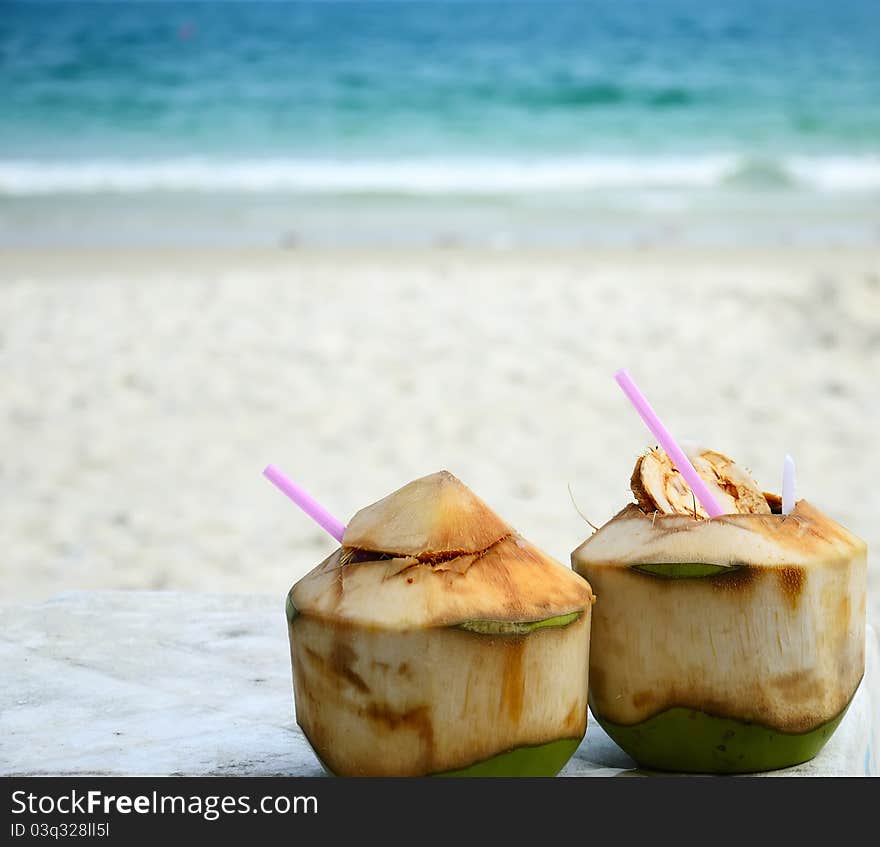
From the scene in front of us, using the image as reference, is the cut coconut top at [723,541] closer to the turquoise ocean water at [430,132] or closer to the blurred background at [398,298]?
the blurred background at [398,298]

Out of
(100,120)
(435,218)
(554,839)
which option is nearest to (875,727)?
(554,839)

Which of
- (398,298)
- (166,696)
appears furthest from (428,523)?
(398,298)

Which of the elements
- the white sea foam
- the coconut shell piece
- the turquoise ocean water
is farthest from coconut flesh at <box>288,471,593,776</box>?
the white sea foam

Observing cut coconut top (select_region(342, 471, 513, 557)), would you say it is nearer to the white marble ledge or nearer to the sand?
the white marble ledge

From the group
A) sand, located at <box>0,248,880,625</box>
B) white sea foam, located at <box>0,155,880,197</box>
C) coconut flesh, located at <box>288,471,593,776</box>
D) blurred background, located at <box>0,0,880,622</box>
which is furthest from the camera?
white sea foam, located at <box>0,155,880,197</box>

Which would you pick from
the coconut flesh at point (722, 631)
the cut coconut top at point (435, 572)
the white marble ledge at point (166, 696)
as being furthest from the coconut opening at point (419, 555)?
the white marble ledge at point (166, 696)

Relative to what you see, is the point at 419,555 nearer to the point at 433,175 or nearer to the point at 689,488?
the point at 689,488
